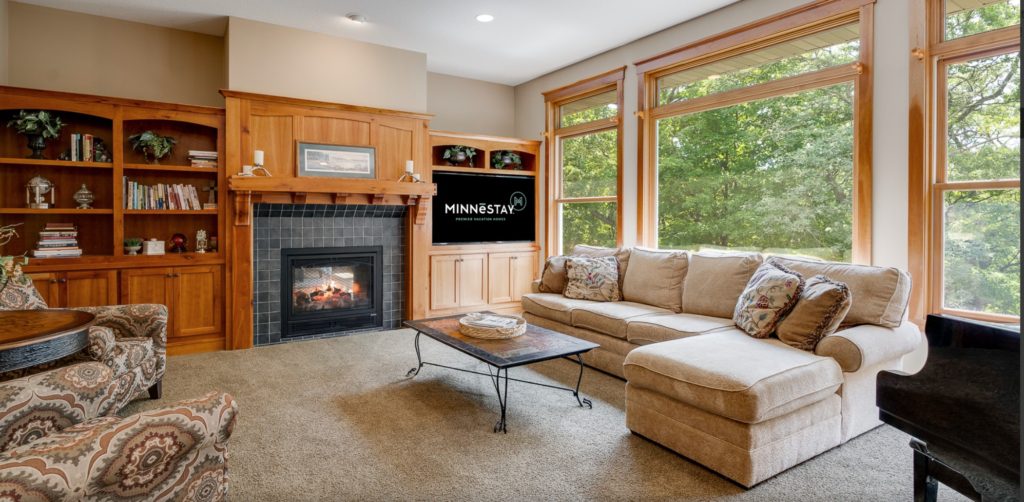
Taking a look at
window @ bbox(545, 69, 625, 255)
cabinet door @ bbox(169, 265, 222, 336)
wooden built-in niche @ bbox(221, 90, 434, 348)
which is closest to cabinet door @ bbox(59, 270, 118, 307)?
cabinet door @ bbox(169, 265, 222, 336)

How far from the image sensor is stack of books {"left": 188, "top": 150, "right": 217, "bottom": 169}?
174 inches

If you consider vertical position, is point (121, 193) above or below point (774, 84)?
below

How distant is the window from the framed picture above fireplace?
2187 millimetres

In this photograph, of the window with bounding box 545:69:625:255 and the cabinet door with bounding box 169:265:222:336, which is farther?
the window with bounding box 545:69:625:255

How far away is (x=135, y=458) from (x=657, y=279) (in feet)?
11.8

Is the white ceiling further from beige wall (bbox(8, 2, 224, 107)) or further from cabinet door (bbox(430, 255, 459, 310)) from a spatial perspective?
cabinet door (bbox(430, 255, 459, 310))

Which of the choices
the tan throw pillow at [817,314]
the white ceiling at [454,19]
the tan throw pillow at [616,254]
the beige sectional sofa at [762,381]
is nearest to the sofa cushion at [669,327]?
the beige sectional sofa at [762,381]

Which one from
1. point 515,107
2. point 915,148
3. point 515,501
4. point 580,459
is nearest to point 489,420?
point 580,459

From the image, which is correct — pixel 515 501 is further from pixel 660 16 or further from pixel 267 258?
pixel 660 16

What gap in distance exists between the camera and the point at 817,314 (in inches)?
105

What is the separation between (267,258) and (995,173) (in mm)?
5253

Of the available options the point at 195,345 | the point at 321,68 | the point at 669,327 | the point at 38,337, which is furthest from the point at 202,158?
the point at 669,327

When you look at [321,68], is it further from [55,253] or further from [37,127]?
[55,253]

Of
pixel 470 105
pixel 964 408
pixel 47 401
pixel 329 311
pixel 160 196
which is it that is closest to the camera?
pixel 964 408
